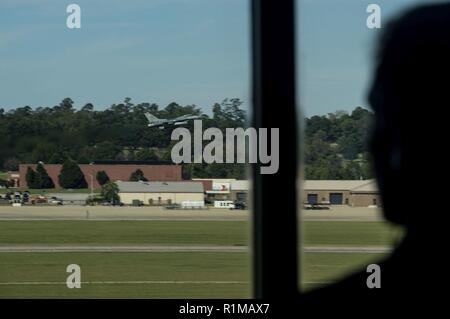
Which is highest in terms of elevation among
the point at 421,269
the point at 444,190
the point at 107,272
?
the point at 444,190

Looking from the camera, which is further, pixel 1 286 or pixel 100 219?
pixel 100 219

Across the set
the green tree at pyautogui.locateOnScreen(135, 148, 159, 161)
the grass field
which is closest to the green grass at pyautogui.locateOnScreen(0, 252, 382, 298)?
the grass field

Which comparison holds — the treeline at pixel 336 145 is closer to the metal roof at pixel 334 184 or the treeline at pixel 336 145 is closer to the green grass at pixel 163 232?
the metal roof at pixel 334 184

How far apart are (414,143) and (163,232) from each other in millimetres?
1590

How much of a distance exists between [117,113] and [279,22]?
738mm

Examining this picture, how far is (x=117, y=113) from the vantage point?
1.87 metres

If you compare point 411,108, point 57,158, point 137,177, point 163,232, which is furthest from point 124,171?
point 411,108

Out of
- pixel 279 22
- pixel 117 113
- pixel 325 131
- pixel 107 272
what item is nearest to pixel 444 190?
pixel 279 22

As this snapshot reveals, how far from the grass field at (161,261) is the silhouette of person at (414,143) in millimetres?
50

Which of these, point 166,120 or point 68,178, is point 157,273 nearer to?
point 68,178

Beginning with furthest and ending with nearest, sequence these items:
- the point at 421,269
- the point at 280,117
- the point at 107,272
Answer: the point at 107,272, the point at 280,117, the point at 421,269

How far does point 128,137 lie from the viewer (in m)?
1.80

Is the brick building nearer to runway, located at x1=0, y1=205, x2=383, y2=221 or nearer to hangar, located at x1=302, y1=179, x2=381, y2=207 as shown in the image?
runway, located at x1=0, y1=205, x2=383, y2=221
